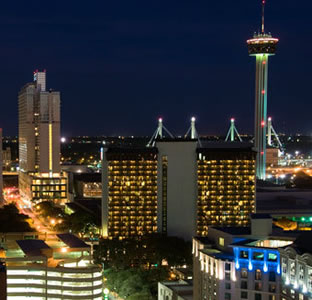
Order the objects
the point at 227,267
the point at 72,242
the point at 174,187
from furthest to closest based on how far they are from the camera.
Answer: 1. the point at 174,187
2. the point at 72,242
3. the point at 227,267

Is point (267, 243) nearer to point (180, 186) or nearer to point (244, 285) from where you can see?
point (244, 285)

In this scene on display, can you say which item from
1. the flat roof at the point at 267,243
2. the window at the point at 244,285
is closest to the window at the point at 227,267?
the window at the point at 244,285

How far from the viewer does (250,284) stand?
123 feet

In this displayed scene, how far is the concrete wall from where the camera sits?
66.8 metres

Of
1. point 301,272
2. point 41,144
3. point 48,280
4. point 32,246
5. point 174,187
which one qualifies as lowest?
point 48,280

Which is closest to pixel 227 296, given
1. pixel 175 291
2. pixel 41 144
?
pixel 175 291

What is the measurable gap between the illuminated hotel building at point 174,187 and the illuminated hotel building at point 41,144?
1294 inches

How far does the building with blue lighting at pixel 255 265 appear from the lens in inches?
1384

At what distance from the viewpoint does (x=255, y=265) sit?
123 feet

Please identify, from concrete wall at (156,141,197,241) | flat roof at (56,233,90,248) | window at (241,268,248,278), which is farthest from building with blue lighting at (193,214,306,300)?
concrete wall at (156,141,197,241)

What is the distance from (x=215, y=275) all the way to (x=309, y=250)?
563 cm

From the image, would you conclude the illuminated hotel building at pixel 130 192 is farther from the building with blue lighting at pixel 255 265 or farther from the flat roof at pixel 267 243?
the flat roof at pixel 267 243

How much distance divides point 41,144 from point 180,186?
44.8m

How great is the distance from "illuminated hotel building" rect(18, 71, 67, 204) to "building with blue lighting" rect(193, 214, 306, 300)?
62.3 m
